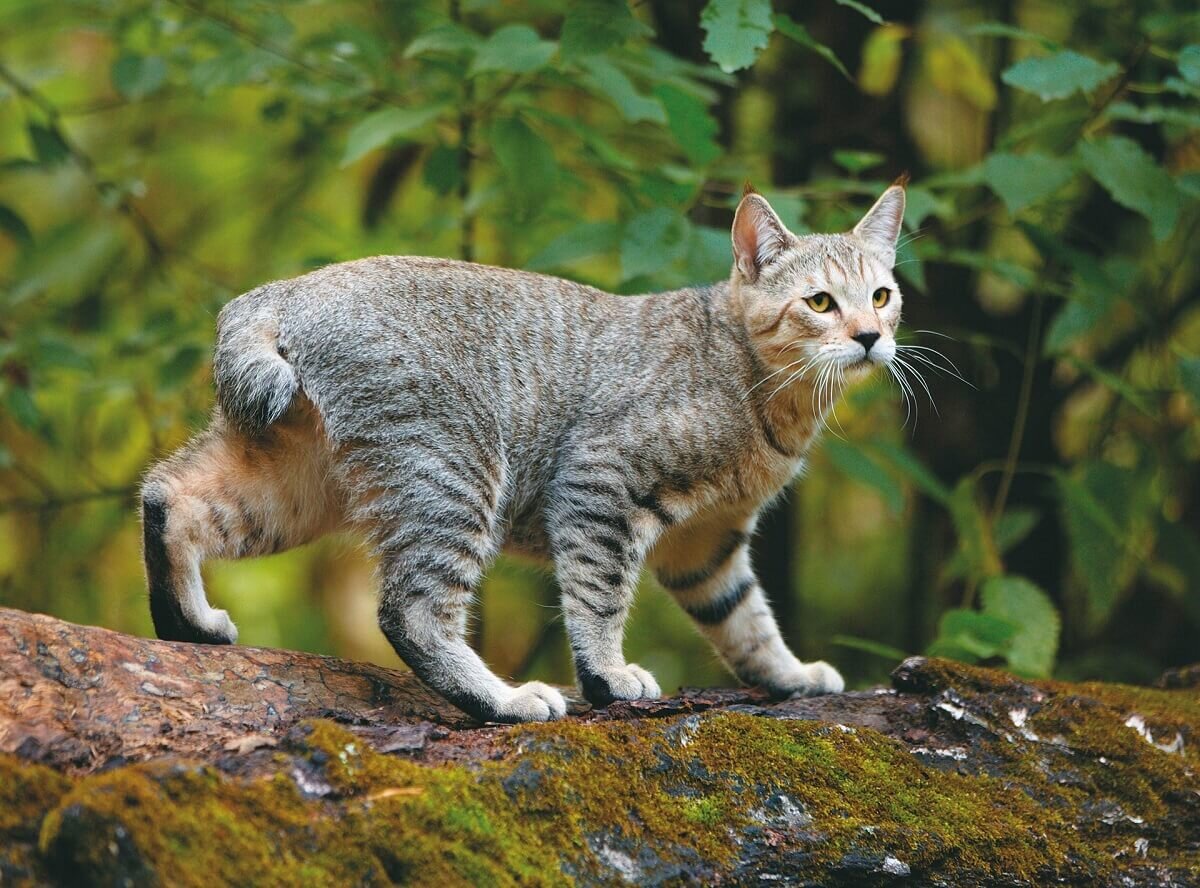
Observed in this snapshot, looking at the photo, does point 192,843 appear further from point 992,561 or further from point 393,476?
point 992,561

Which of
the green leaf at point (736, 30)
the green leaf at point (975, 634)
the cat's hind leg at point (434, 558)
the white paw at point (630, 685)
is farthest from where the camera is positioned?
the green leaf at point (975, 634)

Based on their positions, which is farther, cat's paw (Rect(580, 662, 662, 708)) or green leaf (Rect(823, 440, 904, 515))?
green leaf (Rect(823, 440, 904, 515))

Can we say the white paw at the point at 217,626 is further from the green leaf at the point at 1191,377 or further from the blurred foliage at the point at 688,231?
the green leaf at the point at 1191,377

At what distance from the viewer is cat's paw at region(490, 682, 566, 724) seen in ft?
12.4

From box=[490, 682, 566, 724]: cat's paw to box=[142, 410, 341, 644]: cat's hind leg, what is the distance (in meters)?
0.96

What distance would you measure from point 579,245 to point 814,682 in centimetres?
199

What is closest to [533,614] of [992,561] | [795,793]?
[992,561]

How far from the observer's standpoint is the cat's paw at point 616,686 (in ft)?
13.3

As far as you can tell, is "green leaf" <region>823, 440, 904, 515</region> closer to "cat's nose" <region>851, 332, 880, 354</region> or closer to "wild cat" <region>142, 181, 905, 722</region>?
"wild cat" <region>142, 181, 905, 722</region>

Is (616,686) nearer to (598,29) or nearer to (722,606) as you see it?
(722,606)

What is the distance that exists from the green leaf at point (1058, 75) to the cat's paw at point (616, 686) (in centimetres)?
261

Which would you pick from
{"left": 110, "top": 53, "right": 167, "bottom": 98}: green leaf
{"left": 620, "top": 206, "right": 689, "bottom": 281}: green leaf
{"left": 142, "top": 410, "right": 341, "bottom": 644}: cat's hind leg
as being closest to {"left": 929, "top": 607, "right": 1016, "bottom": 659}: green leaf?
{"left": 620, "top": 206, "right": 689, "bottom": 281}: green leaf

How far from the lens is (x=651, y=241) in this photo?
4562mm

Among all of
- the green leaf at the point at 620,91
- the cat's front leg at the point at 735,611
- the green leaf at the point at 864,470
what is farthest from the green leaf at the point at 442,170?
the green leaf at the point at 864,470
